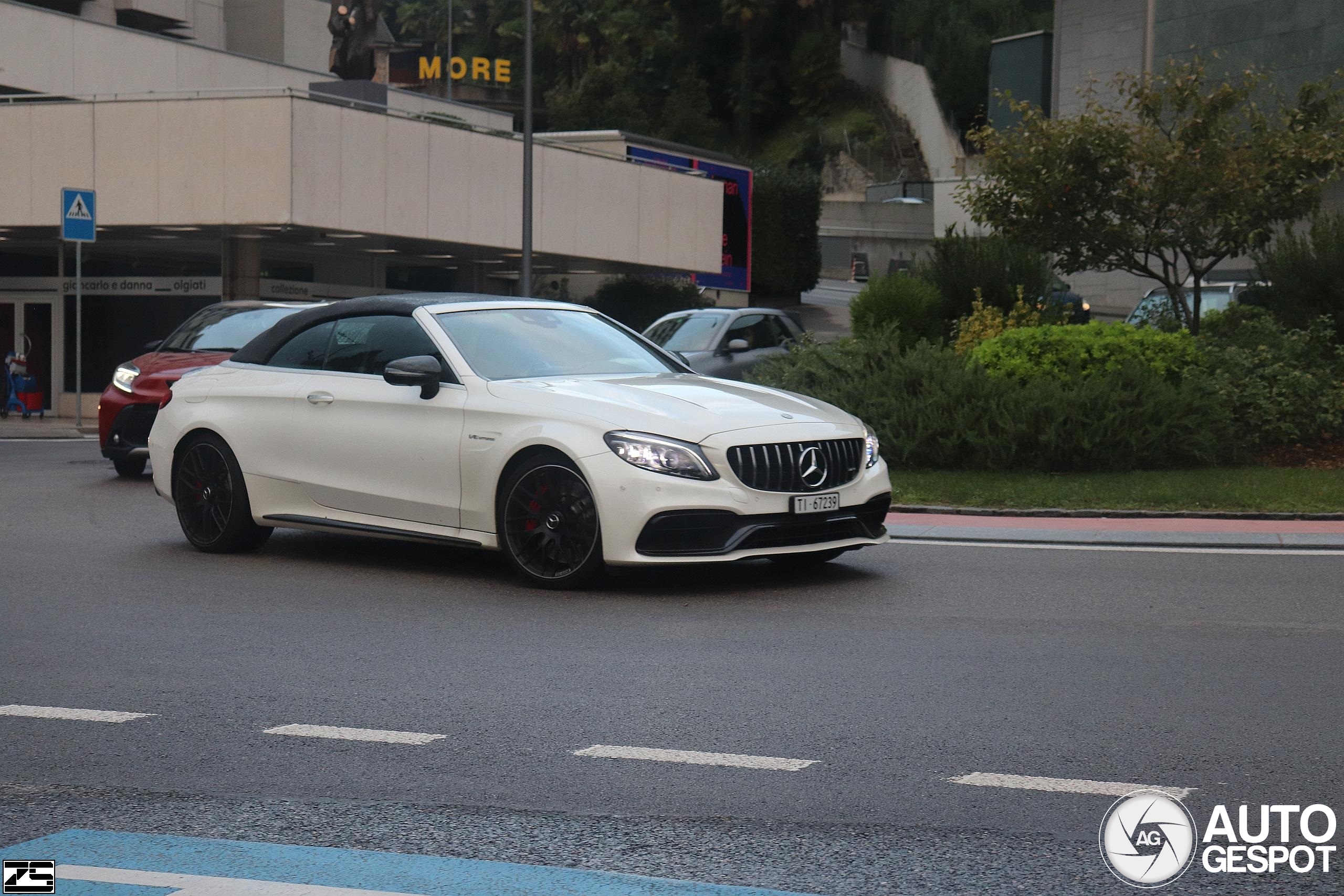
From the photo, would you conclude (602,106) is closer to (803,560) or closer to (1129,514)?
(1129,514)

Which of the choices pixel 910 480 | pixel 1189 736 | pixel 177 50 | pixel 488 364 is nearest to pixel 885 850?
pixel 1189 736

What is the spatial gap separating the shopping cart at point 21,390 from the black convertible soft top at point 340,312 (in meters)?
20.6

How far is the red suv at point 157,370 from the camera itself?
15594 mm

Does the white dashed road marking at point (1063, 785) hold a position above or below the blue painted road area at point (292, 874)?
above

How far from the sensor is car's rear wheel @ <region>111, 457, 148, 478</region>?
16.1 m

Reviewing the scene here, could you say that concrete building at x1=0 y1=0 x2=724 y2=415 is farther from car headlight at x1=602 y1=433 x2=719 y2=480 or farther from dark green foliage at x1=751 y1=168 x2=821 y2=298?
car headlight at x1=602 y1=433 x2=719 y2=480

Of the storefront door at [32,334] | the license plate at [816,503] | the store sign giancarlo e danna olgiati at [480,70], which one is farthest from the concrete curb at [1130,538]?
the store sign giancarlo e danna olgiati at [480,70]

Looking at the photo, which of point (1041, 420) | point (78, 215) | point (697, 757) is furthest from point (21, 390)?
point (697, 757)

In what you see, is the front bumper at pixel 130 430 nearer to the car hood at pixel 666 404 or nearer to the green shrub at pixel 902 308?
the car hood at pixel 666 404

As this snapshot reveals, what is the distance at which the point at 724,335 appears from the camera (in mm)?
21094

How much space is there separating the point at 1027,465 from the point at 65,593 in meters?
9.13

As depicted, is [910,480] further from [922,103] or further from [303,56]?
[922,103]

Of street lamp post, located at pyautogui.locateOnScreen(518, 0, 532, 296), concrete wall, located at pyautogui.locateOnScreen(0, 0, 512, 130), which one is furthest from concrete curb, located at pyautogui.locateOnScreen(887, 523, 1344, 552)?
concrete wall, located at pyautogui.locateOnScreen(0, 0, 512, 130)

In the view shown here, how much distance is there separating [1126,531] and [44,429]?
19.2 metres
